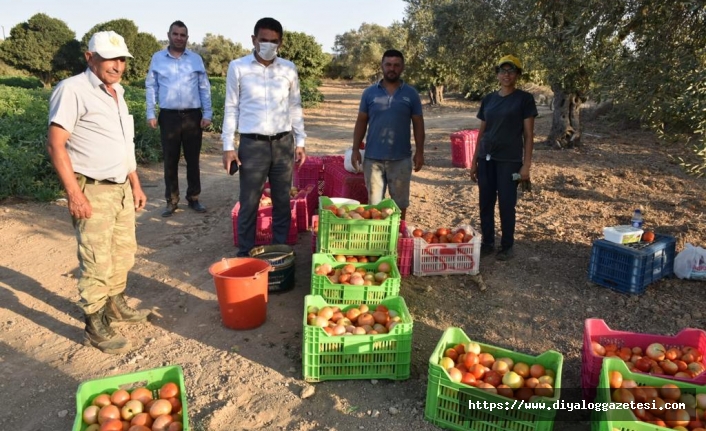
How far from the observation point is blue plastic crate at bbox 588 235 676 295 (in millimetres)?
4746

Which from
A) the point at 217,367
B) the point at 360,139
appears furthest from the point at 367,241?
the point at 217,367

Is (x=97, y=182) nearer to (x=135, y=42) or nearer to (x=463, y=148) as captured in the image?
(x=463, y=148)

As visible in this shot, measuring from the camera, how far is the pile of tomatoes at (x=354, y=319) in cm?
351

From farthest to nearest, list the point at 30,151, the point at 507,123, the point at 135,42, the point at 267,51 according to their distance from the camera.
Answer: the point at 135,42, the point at 30,151, the point at 507,123, the point at 267,51

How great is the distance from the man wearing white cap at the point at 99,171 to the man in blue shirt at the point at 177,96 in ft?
8.81

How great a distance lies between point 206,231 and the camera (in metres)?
6.65

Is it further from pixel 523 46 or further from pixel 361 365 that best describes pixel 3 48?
pixel 361 365

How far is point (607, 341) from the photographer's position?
350 centimetres

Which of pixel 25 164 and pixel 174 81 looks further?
pixel 25 164

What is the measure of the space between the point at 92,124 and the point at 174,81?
125 inches

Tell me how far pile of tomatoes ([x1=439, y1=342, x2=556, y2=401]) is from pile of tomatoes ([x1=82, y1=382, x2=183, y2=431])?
5.13ft

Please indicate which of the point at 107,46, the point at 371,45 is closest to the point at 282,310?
the point at 107,46

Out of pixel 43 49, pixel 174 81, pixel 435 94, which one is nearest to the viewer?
pixel 174 81

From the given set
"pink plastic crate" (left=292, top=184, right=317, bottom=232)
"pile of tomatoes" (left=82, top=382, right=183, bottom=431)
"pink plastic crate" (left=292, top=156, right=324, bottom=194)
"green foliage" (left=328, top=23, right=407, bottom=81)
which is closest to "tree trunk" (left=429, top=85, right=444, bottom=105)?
"green foliage" (left=328, top=23, right=407, bottom=81)
